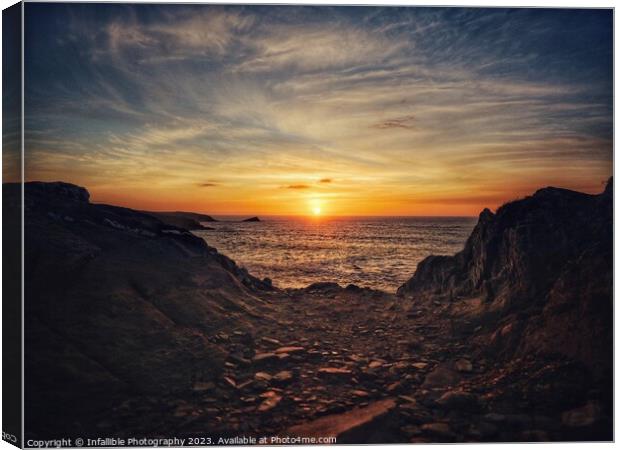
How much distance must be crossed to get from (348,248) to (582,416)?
387 cm

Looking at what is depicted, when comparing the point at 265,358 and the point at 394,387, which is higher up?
the point at 265,358

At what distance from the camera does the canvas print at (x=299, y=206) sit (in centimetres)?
509

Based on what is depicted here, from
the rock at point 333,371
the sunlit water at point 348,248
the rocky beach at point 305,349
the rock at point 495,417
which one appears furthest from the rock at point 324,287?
Answer: the rock at point 495,417

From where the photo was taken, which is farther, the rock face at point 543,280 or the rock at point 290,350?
the rock at point 290,350

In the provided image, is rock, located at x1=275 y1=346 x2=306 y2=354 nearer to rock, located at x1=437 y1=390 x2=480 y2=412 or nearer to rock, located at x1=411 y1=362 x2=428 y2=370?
rock, located at x1=411 y1=362 x2=428 y2=370

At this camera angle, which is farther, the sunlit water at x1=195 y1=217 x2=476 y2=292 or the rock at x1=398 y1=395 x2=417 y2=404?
the sunlit water at x1=195 y1=217 x2=476 y2=292

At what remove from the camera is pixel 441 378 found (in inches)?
212

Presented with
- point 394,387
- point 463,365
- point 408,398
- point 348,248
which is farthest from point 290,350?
point 463,365

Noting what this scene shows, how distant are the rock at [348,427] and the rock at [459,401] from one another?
0.69m

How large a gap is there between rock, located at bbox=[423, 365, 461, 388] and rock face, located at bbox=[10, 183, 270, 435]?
2.70 meters

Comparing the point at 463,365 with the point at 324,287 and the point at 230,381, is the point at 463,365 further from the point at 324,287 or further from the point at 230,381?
the point at 230,381

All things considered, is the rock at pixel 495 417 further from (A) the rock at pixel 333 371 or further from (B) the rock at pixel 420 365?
(A) the rock at pixel 333 371

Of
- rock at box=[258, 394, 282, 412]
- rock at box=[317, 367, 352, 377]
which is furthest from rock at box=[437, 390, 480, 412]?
rock at box=[258, 394, 282, 412]

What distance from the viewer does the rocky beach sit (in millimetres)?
5004
